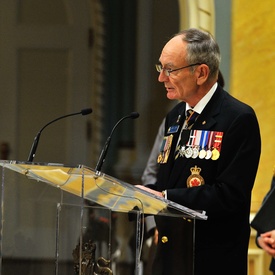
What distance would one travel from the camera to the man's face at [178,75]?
4.05 meters

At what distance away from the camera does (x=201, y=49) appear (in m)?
4.05

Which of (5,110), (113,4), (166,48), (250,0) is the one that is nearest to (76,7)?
(113,4)

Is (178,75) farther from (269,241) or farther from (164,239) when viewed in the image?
(269,241)

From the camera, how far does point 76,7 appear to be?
10.2 m

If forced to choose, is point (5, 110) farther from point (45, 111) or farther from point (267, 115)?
point (267, 115)

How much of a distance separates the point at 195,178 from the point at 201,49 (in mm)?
502

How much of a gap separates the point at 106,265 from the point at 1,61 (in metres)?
6.52

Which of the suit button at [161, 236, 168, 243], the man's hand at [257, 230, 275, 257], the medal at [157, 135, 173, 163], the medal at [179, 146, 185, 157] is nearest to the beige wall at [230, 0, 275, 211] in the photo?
the man's hand at [257, 230, 275, 257]

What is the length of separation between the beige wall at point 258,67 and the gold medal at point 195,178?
98.3 inches

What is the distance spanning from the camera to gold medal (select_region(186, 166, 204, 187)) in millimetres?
3986

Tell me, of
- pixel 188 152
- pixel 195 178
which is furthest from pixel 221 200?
pixel 188 152

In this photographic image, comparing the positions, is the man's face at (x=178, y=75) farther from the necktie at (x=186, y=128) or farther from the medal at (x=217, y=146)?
the medal at (x=217, y=146)

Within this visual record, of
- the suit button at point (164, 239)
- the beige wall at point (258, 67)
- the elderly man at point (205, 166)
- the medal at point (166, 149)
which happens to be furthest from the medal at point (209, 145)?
the beige wall at point (258, 67)

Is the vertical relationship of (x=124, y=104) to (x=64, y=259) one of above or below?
above
